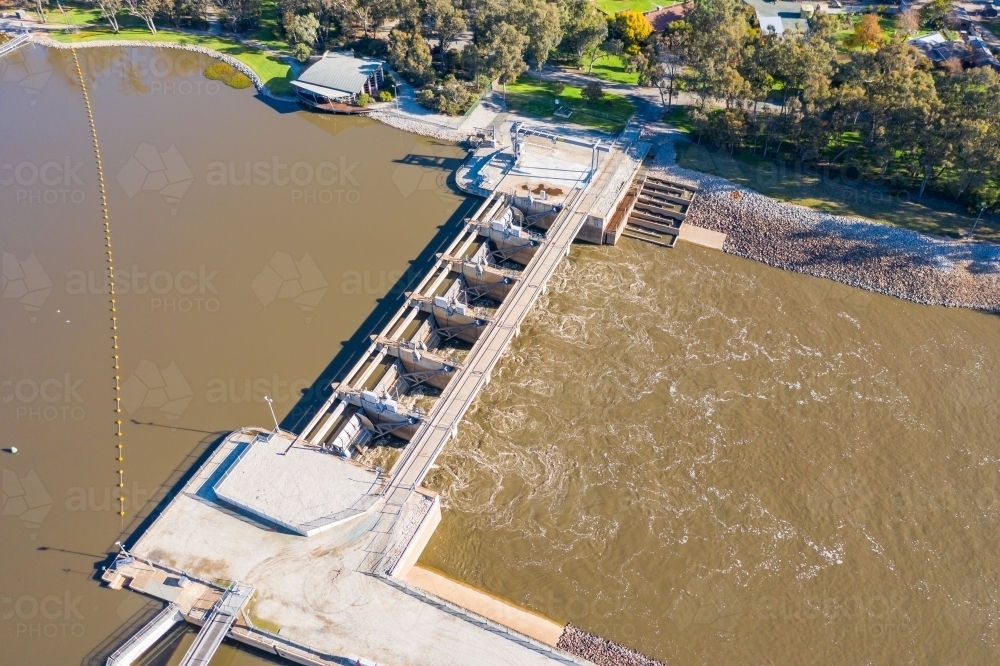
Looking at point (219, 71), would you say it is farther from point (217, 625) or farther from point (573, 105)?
point (217, 625)

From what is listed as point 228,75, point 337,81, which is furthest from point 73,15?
point 337,81

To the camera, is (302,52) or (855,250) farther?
(302,52)

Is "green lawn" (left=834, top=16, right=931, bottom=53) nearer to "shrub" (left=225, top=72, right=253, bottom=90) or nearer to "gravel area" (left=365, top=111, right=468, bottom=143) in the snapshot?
"gravel area" (left=365, top=111, right=468, bottom=143)

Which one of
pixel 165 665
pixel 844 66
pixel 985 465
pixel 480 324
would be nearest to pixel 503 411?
pixel 480 324

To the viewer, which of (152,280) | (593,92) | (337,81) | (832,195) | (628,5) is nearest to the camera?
(152,280)

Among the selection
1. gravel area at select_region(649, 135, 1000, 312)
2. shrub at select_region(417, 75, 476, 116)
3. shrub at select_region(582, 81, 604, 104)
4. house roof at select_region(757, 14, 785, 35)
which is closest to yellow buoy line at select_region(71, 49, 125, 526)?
shrub at select_region(417, 75, 476, 116)

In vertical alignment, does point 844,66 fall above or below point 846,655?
above

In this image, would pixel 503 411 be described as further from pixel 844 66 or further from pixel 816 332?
pixel 844 66
